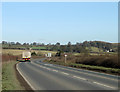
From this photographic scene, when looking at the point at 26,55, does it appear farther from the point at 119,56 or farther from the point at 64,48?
the point at 64,48

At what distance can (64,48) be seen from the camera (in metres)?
146

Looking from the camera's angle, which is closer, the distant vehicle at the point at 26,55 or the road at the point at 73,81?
the road at the point at 73,81

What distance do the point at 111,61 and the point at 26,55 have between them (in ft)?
128

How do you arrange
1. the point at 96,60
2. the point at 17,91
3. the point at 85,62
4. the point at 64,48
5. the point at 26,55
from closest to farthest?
1. the point at 17,91
2. the point at 96,60
3. the point at 85,62
4. the point at 26,55
5. the point at 64,48

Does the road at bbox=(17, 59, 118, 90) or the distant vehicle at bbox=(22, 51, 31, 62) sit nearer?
→ the road at bbox=(17, 59, 118, 90)

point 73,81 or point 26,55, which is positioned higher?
point 26,55

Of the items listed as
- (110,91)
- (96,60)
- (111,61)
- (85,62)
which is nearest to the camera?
(110,91)

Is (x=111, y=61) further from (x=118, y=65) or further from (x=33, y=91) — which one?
(x=33, y=91)

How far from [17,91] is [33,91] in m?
0.97

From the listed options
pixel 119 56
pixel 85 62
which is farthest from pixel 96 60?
pixel 119 56

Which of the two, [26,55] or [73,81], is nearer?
[73,81]


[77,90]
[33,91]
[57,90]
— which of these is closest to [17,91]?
[33,91]

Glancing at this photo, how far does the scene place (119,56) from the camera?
33.7 meters

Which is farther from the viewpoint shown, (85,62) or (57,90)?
(85,62)
